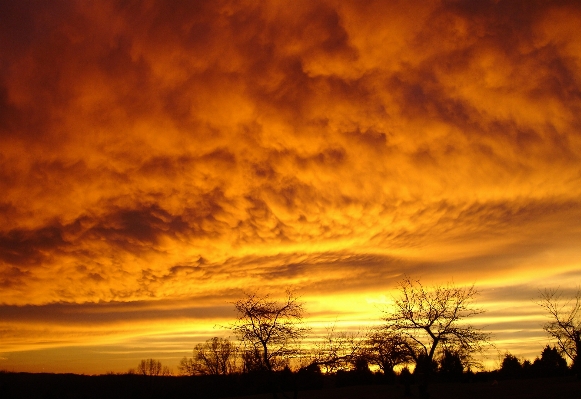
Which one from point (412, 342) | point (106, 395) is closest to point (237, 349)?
point (412, 342)

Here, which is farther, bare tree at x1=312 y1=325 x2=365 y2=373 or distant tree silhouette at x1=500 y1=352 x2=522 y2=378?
distant tree silhouette at x1=500 y1=352 x2=522 y2=378

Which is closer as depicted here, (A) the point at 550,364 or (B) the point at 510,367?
(A) the point at 550,364

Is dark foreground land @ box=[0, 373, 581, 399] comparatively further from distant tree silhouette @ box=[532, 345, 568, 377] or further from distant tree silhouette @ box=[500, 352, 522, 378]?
distant tree silhouette @ box=[500, 352, 522, 378]

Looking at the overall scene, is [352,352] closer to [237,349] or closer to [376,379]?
[237,349]

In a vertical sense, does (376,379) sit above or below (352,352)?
below

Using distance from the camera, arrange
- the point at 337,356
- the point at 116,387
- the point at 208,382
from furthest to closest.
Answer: the point at 116,387 < the point at 208,382 < the point at 337,356

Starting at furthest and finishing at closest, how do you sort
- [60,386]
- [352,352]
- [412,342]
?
1. [60,386]
2. [412,342]
3. [352,352]

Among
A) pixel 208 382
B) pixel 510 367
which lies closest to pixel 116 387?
pixel 208 382

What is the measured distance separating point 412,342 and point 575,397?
15991mm

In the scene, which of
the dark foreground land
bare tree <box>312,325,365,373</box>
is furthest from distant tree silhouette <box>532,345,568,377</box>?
bare tree <box>312,325,365,373</box>

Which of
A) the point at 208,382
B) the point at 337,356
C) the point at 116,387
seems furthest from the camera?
the point at 116,387

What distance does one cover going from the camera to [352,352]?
2981 centimetres

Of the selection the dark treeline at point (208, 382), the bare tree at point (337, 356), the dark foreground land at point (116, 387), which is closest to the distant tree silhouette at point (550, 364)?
the dark treeline at point (208, 382)

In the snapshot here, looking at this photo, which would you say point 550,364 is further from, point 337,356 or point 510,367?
point 337,356
